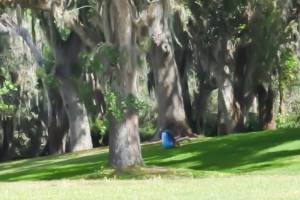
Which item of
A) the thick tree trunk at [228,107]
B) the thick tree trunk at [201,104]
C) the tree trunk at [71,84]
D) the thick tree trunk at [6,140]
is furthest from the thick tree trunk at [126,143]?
the thick tree trunk at [6,140]

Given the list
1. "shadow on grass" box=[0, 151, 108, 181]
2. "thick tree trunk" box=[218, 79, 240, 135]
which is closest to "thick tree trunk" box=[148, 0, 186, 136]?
"thick tree trunk" box=[218, 79, 240, 135]

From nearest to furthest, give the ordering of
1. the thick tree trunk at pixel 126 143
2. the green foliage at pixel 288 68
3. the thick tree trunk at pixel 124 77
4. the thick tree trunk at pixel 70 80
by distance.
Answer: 1. the thick tree trunk at pixel 124 77
2. the thick tree trunk at pixel 126 143
3. the green foliage at pixel 288 68
4. the thick tree trunk at pixel 70 80

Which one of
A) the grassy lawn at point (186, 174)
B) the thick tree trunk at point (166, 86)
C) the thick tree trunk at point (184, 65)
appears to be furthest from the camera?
the thick tree trunk at point (184, 65)

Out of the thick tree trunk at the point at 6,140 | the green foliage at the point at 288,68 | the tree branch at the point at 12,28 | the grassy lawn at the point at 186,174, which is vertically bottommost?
the grassy lawn at the point at 186,174

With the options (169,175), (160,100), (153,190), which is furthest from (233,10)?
(153,190)

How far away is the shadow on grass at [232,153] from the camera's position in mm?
24062

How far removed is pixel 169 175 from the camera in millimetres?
20672

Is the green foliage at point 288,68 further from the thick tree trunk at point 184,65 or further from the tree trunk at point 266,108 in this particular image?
the thick tree trunk at point 184,65

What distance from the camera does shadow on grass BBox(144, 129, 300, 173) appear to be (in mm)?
24062

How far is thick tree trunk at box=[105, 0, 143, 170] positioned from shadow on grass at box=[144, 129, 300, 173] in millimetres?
2742

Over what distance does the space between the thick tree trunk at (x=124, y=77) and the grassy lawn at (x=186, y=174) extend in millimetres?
572

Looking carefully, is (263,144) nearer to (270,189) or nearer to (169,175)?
(169,175)

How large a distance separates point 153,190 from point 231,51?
76.3 ft

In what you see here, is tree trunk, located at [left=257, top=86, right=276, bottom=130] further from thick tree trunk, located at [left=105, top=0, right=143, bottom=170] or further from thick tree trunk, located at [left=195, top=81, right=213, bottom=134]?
thick tree trunk, located at [left=105, top=0, right=143, bottom=170]
